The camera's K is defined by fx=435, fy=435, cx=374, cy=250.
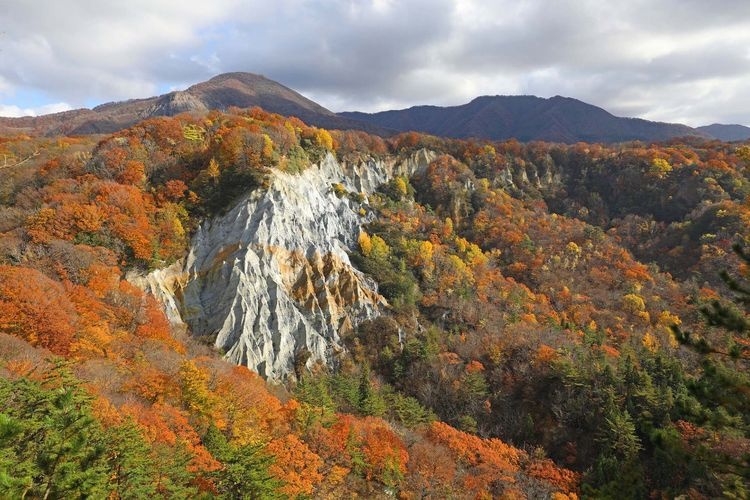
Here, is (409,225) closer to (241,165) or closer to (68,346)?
(241,165)

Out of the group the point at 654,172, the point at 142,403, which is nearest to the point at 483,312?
the point at 142,403

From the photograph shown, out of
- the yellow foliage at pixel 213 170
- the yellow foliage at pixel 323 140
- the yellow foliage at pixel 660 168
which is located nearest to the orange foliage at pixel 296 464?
the yellow foliage at pixel 213 170

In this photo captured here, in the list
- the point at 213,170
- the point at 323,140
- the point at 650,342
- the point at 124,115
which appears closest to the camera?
the point at 213,170

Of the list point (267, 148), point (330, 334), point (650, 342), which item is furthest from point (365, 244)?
point (650, 342)

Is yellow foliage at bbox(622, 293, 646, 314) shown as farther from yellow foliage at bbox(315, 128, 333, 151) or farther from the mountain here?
the mountain

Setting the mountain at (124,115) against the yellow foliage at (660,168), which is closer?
the yellow foliage at (660,168)

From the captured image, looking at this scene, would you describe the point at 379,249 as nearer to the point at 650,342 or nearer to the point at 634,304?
the point at 650,342

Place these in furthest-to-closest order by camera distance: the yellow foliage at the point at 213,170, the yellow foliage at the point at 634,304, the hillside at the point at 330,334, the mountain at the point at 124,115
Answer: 1. the mountain at the point at 124,115
2. the yellow foliage at the point at 634,304
3. the yellow foliage at the point at 213,170
4. the hillside at the point at 330,334

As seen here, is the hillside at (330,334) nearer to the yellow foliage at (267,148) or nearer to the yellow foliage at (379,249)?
the yellow foliage at (267,148)
